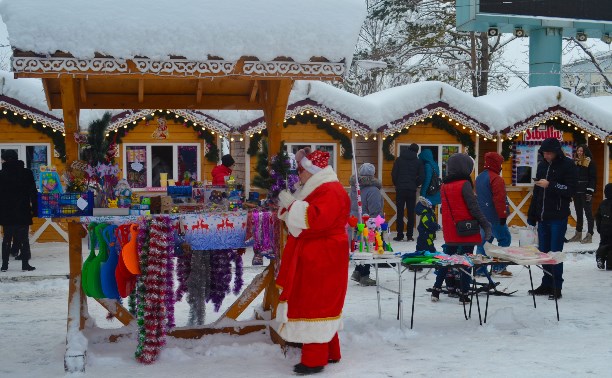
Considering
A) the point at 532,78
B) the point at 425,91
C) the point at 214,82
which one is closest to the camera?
the point at 214,82

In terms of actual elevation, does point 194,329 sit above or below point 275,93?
below

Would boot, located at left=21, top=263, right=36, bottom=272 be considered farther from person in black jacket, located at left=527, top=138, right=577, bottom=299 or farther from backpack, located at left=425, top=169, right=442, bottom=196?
backpack, located at left=425, top=169, right=442, bottom=196

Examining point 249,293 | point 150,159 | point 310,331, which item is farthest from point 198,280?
point 150,159

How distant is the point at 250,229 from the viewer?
20.3 feet

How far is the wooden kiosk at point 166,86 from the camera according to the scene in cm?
542

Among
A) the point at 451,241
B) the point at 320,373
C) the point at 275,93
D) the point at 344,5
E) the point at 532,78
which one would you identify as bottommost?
the point at 320,373

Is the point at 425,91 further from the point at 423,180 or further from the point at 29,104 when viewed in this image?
the point at 29,104

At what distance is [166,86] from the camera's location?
718 cm

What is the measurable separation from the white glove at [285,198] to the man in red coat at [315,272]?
0.38 ft

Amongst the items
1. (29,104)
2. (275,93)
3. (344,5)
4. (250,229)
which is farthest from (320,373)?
(29,104)

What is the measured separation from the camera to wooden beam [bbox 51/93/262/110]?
717 cm

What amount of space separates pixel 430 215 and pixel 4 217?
5.94 meters

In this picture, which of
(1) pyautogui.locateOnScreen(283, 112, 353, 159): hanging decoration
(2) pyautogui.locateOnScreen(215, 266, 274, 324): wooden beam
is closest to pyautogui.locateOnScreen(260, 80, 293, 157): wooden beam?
(2) pyautogui.locateOnScreen(215, 266, 274, 324): wooden beam

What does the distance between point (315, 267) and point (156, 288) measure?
125 centimetres
